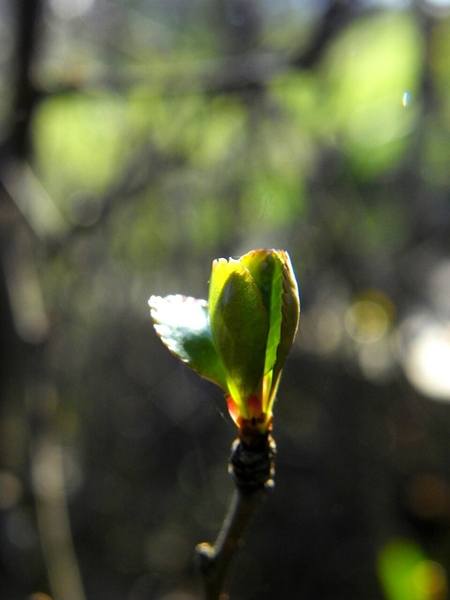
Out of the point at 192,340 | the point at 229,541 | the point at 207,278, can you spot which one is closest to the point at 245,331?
the point at 192,340

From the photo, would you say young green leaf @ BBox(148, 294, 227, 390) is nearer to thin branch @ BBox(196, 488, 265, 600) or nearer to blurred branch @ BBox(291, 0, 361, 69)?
thin branch @ BBox(196, 488, 265, 600)

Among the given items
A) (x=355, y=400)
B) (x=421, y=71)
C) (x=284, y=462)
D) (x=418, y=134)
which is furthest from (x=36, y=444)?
(x=421, y=71)

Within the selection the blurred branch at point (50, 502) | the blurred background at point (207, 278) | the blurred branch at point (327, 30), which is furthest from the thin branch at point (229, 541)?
the blurred branch at point (327, 30)

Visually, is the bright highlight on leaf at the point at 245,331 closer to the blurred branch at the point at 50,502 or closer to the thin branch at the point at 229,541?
the thin branch at the point at 229,541

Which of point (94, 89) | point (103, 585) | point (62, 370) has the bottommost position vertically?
point (103, 585)

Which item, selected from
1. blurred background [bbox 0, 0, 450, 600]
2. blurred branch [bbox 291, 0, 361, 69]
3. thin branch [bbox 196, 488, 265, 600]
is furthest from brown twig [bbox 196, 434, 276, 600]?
blurred branch [bbox 291, 0, 361, 69]

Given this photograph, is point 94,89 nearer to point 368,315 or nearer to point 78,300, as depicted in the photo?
point 78,300

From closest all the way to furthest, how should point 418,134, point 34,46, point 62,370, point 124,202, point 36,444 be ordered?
point 36,444
point 34,46
point 124,202
point 62,370
point 418,134
